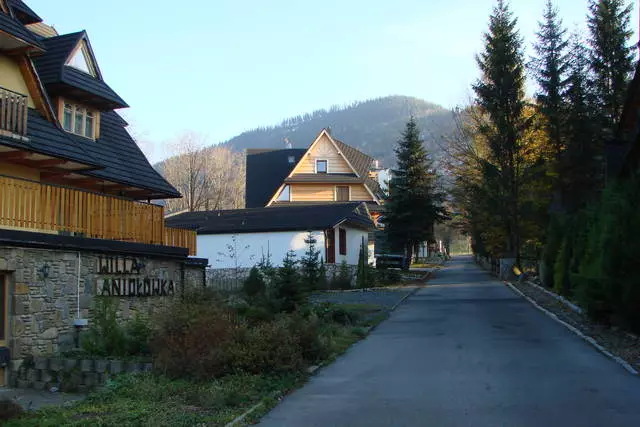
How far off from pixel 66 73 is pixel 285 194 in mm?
37452

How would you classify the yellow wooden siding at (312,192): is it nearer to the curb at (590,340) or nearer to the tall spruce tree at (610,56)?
the tall spruce tree at (610,56)

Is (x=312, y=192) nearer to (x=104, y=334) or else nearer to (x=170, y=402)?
(x=104, y=334)

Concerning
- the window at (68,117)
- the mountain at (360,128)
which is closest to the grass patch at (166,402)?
the window at (68,117)

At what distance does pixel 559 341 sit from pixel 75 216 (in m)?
11.9

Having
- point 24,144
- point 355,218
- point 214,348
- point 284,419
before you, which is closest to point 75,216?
point 24,144

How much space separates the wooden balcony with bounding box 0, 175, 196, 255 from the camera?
45.1 ft

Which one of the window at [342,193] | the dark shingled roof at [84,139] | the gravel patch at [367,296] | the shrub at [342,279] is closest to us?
the dark shingled roof at [84,139]

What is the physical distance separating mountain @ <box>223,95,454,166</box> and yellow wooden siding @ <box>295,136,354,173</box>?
8484cm

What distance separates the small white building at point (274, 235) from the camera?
122 feet

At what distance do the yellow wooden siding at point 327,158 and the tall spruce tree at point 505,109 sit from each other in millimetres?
17960

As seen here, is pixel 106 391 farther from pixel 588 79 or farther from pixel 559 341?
pixel 588 79

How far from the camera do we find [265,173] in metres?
60.1

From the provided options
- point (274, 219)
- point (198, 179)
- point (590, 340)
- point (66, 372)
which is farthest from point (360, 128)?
point (66, 372)

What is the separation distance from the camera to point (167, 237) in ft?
66.4
